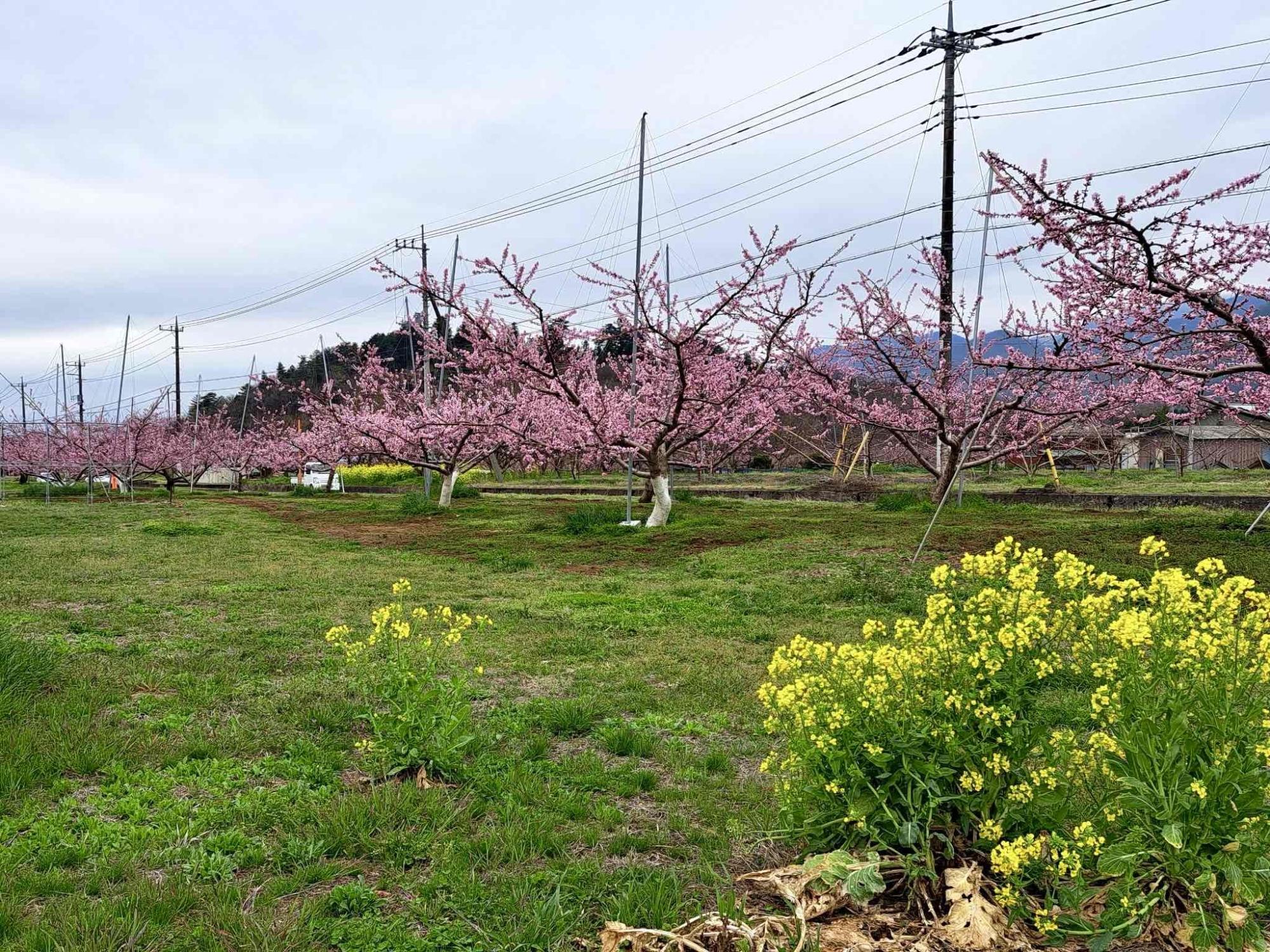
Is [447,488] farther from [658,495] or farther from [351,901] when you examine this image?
[351,901]

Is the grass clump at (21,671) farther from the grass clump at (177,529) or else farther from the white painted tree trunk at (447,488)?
the white painted tree trunk at (447,488)

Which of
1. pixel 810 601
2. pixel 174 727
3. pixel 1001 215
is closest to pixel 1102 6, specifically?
pixel 1001 215

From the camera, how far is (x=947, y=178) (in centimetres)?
1798

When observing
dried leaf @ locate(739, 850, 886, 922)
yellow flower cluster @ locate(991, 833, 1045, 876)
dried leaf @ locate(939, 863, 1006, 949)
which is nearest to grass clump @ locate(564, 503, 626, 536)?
dried leaf @ locate(739, 850, 886, 922)

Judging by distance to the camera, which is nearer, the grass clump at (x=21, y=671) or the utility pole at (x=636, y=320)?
the grass clump at (x=21, y=671)

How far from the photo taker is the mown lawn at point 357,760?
3.18m

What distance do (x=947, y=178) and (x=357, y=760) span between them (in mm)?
16954

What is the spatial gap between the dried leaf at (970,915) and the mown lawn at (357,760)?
71 cm

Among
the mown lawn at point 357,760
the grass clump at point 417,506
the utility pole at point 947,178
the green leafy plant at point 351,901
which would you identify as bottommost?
the green leafy plant at point 351,901

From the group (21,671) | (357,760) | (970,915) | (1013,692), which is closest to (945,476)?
(357,760)

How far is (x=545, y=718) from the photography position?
5.29m

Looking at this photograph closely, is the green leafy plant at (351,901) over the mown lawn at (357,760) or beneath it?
beneath

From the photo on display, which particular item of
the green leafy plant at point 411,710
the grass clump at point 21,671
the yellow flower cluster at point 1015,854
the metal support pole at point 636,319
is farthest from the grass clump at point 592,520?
the yellow flower cluster at point 1015,854

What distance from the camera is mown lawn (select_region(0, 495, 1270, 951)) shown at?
10.4ft
